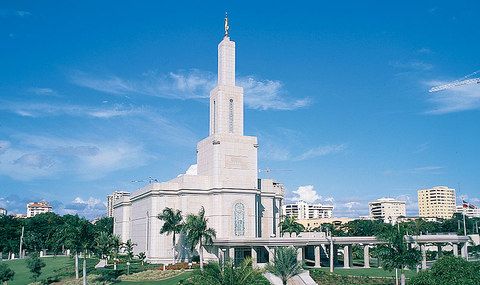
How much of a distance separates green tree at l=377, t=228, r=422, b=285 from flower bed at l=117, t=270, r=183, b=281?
28.0 metres

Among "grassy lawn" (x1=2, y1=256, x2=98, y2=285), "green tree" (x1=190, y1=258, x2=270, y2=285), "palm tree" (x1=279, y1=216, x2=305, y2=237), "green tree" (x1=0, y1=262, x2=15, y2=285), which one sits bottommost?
"grassy lawn" (x1=2, y1=256, x2=98, y2=285)

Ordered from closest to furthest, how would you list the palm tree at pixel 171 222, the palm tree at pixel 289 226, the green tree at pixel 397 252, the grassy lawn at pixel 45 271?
the green tree at pixel 397 252 < the grassy lawn at pixel 45 271 < the palm tree at pixel 171 222 < the palm tree at pixel 289 226

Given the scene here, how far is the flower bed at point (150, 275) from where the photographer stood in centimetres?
5937

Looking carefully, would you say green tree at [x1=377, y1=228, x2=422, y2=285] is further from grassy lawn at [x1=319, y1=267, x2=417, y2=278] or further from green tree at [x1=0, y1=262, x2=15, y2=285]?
green tree at [x1=0, y1=262, x2=15, y2=285]

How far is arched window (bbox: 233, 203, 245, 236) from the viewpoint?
2837 inches

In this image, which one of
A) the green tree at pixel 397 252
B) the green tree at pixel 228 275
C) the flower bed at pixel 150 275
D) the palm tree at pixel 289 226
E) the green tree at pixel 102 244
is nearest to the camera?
the green tree at pixel 228 275

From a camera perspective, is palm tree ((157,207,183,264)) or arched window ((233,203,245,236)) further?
arched window ((233,203,245,236))

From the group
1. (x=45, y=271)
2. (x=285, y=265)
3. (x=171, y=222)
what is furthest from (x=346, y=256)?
(x=45, y=271)

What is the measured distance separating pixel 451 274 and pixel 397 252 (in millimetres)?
4861

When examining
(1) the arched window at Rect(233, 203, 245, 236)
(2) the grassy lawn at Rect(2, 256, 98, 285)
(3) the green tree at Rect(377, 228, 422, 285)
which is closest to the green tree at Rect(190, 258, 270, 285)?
(3) the green tree at Rect(377, 228, 422, 285)

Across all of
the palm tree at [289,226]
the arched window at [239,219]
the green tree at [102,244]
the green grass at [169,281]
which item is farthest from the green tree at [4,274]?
the palm tree at [289,226]

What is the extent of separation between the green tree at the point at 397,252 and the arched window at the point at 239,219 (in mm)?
30988

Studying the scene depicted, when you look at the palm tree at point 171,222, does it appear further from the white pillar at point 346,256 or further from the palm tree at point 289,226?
the white pillar at point 346,256

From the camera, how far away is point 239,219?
72.2 m
